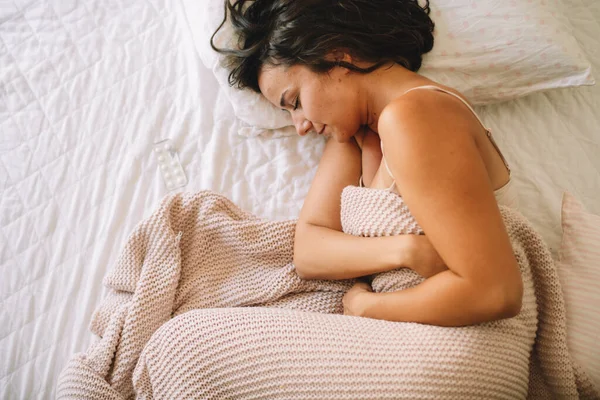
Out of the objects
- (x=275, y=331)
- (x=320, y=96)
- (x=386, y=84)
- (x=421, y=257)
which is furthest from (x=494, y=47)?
(x=275, y=331)

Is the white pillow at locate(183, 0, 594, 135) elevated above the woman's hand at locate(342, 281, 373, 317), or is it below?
above

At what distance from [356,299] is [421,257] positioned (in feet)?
0.55

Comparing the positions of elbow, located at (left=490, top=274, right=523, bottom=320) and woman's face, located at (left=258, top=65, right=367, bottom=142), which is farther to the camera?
woman's face, located at (left=258, top=65, right=367, bottom=142)

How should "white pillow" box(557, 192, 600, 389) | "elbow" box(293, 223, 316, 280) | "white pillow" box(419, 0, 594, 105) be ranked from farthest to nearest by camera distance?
"white pillow" box(419, 0, 594, 105) → "elbow" box(293, 223, 316, 280) → "white pillow" box(557, 192, 600, 389)

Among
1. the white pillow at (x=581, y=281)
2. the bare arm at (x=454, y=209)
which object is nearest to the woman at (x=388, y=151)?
the bare arm at (x=454, y=209)

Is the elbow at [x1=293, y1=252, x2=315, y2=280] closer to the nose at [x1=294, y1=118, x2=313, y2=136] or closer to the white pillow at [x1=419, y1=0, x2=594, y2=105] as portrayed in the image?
the nose at [x1=294, y1=118, x2=313, y2=136]

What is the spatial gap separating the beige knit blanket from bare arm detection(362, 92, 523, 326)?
0.08m

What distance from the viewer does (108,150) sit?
3.75 ft

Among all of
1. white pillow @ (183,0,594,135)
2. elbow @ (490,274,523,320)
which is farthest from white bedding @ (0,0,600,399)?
elbow @ (490,274,523,320)

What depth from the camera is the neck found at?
2.90ft

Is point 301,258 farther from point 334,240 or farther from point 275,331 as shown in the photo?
point 275,331

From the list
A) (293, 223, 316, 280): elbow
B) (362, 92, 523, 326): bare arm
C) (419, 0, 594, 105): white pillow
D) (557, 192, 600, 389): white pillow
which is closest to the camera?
(362, 92, 523, 326): bare arm

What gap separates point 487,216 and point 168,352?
23.1 inches

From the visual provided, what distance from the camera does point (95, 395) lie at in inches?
32.7
